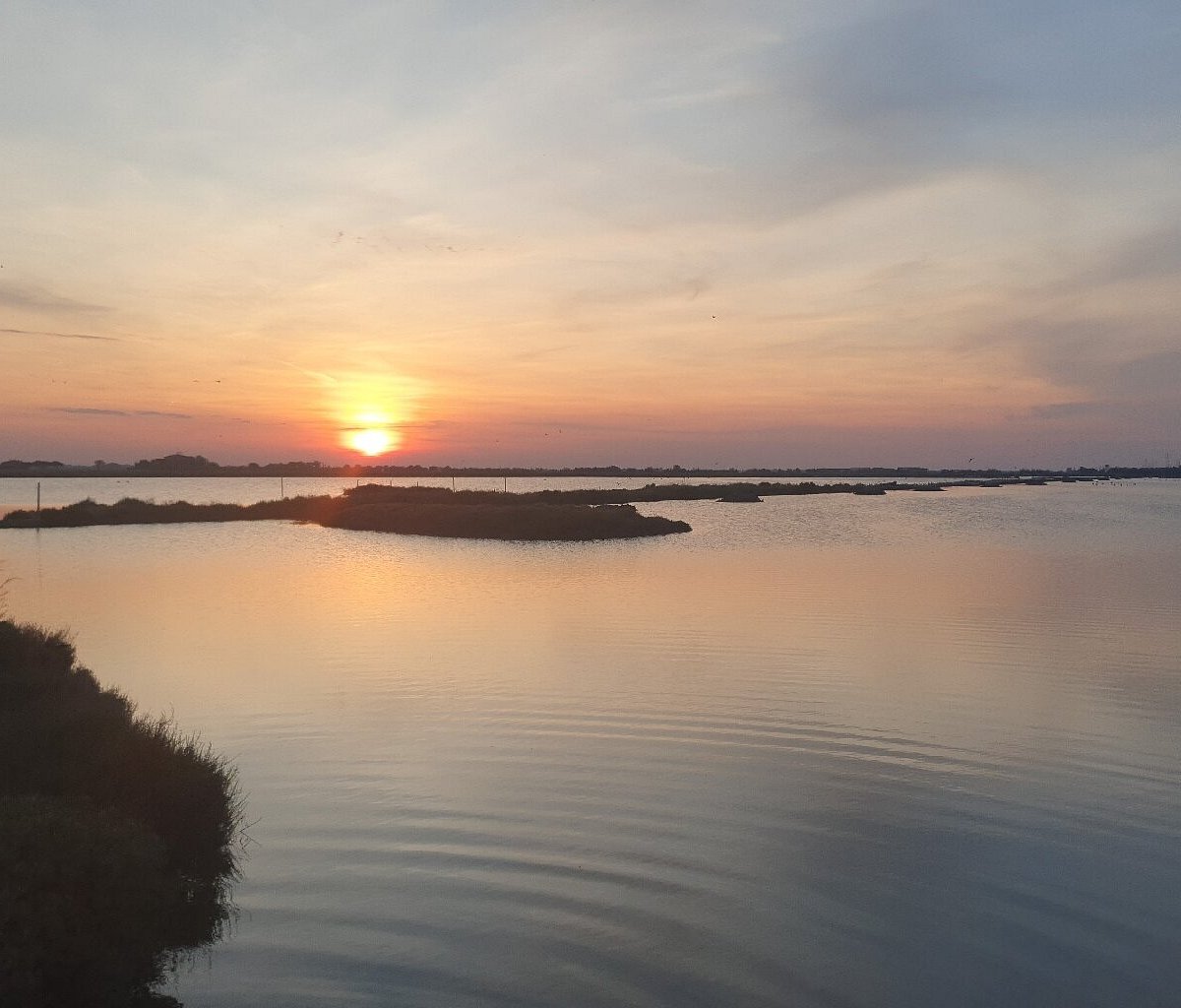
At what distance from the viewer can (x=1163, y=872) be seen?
10367 millimetres

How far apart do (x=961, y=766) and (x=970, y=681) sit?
6.30 metres

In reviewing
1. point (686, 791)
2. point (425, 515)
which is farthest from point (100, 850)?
point (425, 515)

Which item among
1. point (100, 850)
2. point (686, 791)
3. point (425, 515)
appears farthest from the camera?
point (425, 515)

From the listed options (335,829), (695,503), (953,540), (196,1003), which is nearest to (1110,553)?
(953,540)

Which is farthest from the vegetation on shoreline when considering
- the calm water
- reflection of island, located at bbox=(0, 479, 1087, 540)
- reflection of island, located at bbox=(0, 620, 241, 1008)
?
reflection of island, located at bbox=(0, 620, 241, 1008)

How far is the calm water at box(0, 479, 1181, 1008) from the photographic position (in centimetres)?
848

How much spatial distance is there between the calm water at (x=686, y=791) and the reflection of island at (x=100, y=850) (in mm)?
574

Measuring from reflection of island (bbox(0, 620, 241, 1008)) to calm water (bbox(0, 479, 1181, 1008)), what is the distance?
574mm

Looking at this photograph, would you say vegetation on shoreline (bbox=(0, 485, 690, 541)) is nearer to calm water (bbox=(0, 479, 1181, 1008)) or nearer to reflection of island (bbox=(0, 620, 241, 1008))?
calm water (bbox=(0, 479, 1181, 1008))

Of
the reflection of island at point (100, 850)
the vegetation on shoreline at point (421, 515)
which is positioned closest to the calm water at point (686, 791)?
the reflection of island at point (100, 850)

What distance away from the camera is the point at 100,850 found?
8031 millimetres

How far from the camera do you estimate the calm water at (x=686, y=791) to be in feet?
27.8

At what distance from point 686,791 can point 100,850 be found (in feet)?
24.3

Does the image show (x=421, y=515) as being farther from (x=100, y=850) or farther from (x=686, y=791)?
(x=100, y=850)
